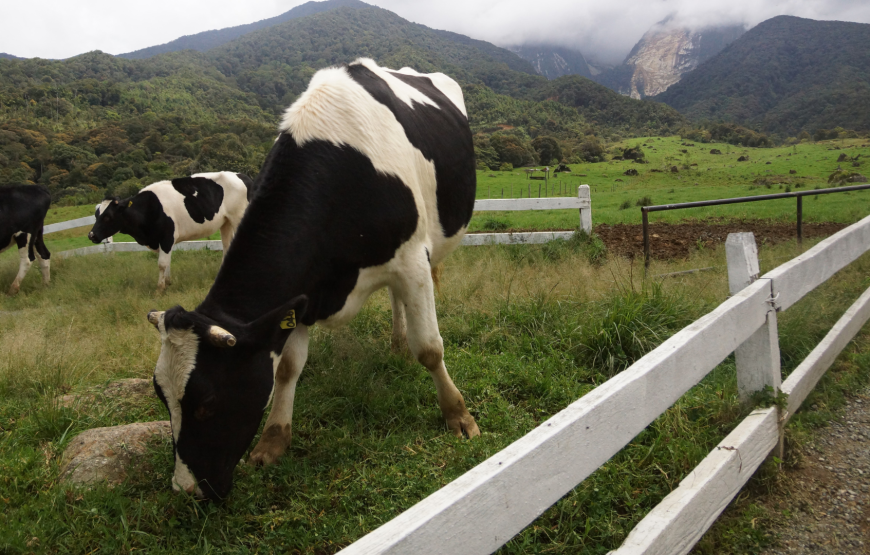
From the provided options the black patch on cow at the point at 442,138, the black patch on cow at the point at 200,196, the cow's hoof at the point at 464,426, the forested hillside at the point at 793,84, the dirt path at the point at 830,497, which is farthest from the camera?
the forested hillside at the point at 793,84

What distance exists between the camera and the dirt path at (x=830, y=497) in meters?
2.13

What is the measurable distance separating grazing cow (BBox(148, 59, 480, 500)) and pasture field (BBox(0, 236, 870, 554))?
0.26 meters

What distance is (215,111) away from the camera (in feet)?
272

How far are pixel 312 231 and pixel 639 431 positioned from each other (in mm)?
1934

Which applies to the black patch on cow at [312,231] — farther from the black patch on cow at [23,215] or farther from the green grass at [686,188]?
Answer: the green grass at [686,188]

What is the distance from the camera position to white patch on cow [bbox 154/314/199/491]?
2453 mm

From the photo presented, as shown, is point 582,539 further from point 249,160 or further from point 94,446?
point 249,160

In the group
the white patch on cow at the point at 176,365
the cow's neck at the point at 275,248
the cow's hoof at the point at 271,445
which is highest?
the cow's neck at the point at 275,248

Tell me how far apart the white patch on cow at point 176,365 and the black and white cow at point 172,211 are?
8.15 metres

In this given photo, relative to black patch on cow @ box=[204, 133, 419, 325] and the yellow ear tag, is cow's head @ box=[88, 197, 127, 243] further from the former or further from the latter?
the yellow ear tag

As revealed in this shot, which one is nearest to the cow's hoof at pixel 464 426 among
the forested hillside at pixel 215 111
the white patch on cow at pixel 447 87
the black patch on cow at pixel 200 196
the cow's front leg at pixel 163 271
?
the white patch on cow at pixel 447 87

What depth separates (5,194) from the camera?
1035 cm

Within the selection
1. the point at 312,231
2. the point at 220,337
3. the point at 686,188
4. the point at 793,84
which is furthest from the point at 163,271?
the point at 793,84

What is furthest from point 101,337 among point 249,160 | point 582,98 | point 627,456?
point 582,98
